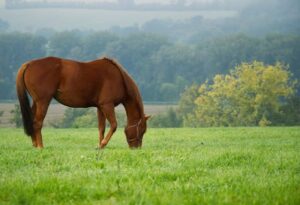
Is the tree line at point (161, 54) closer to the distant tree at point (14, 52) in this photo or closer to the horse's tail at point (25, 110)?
the distant tree at point (14, 52)

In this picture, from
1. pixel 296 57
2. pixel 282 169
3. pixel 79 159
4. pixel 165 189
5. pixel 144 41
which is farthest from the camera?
pixel 144 41

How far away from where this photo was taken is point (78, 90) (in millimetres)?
13742

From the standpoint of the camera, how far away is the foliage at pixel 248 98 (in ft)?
237

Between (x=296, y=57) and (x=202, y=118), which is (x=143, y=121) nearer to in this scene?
(x=202, y=118)

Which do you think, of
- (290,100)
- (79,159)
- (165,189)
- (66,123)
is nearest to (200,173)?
(165,189)

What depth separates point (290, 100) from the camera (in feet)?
246

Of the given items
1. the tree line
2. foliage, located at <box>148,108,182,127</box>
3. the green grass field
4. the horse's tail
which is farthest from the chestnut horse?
the tree line

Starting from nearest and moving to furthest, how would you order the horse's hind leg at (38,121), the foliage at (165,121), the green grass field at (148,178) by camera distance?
the green grass field at (148,178) < the horse's hind leg at (38,121) < the foliage at (165,121)

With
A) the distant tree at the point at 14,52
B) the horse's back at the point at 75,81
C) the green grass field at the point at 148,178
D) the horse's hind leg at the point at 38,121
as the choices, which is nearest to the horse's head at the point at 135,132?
the horse's back at the point at 75,81

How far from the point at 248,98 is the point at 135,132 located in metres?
62.0

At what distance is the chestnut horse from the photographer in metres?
13.2

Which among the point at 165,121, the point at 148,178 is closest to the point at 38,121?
the point at 148,178

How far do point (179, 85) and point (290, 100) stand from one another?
5984 centimetres

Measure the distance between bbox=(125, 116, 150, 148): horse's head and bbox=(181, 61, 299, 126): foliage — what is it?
184 feet
